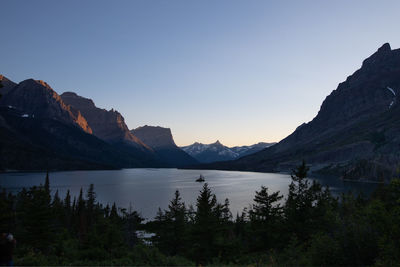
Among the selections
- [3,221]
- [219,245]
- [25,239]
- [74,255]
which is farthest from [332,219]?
[25,239]

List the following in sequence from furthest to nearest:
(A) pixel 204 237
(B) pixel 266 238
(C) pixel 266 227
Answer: (C) pixel 266 227 → (B) pixel 266 238 → (A) pixel 204 237

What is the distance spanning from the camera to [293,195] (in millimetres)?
36344

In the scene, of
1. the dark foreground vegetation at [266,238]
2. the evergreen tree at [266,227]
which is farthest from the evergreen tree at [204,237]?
the evergreen tree at [266,227]

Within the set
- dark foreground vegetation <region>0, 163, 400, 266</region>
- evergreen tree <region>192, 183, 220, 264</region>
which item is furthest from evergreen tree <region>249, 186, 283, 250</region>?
evergreen tree <region>192, 183, 220, 264</region>

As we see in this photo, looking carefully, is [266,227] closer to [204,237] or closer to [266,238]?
[266,238]

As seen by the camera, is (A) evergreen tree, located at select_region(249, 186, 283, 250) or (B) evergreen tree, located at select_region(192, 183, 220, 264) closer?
(B) evergreen tree, located at select_region(192, 183, 220, 264)

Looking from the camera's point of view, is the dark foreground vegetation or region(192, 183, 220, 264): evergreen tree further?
region(192, 183, 220, 264): evergreen tree

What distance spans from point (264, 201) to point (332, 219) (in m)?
22.7

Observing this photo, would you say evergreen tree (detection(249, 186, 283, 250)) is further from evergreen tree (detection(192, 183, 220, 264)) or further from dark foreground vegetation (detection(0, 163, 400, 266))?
evergreen tree (detection(192, 183, 220, 264))

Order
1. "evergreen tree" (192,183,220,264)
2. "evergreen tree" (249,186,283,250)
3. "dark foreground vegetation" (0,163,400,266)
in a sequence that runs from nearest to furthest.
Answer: "dark foreground vegetation" (0,163,400,266), "evergreen tree" (192,183,220,264), "evergreen tree" (249,186,283,250)

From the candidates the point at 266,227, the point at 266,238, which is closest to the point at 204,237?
the point at 266,238

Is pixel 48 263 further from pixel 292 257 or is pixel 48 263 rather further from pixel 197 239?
pixel 197 239

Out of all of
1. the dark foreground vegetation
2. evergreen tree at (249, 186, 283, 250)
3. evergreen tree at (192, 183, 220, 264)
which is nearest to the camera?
the dark foreground vegetation

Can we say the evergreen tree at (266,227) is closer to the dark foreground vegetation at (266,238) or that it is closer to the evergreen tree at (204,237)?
the dark foreground vegetation at (266,238)
